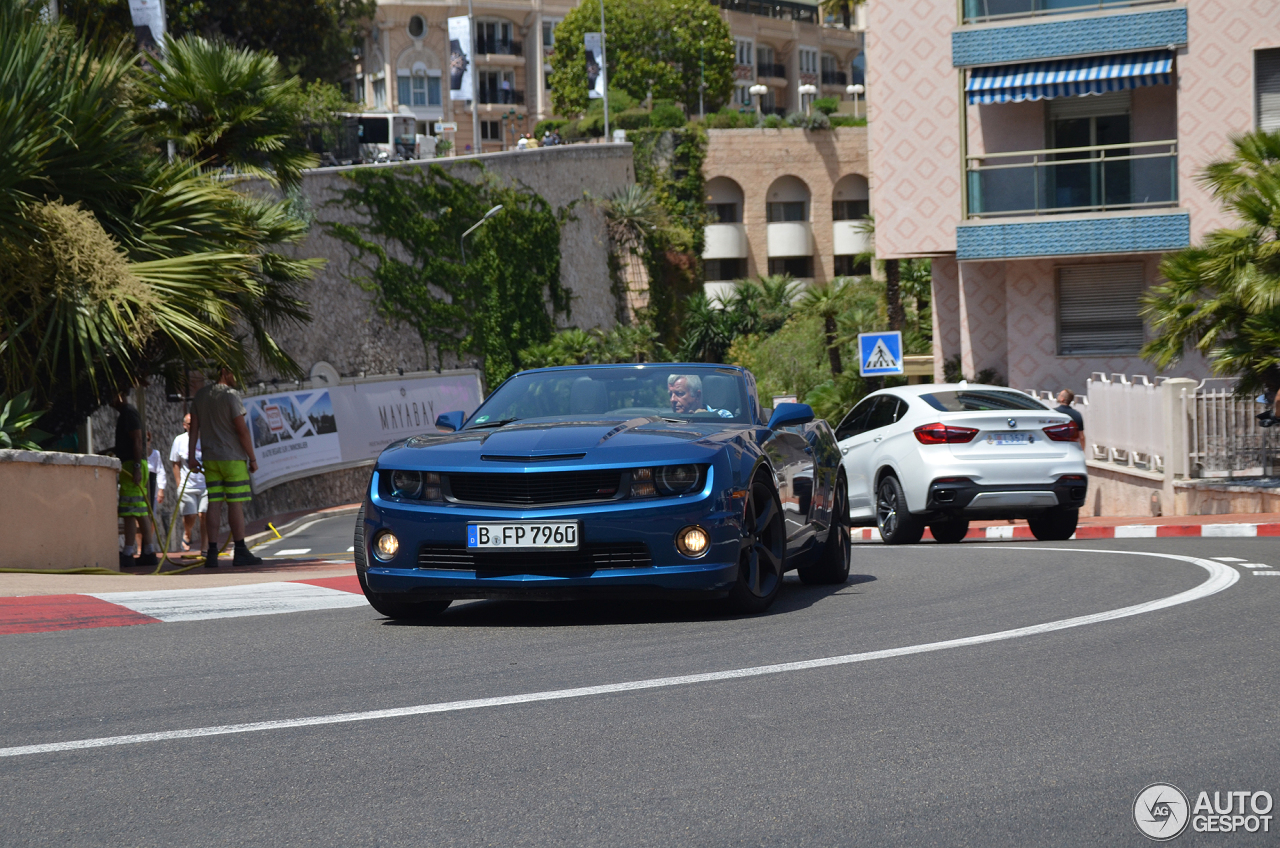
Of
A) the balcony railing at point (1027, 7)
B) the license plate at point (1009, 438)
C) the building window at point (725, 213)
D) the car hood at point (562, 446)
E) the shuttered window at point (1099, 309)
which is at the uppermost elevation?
the building window at point (725, 213)

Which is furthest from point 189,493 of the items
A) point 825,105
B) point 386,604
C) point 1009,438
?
point 825,105

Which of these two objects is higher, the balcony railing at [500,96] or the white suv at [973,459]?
the balcony railing at [500,96]

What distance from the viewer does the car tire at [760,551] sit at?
761 cm

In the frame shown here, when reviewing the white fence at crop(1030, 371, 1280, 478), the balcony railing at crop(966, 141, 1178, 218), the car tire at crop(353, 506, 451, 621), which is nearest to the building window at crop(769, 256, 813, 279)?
the balcony railing at crop(966, 141, 1178, 218)

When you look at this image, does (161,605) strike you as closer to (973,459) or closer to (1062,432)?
(973,459)

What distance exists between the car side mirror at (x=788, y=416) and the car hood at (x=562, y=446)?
1.76 feet

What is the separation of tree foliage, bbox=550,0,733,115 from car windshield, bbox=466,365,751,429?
268 ft

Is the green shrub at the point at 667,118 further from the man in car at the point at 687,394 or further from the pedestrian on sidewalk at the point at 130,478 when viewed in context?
the man in car at the point at 687,394

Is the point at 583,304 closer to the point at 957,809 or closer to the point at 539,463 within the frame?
the point at 539,463

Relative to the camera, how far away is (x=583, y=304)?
177ft

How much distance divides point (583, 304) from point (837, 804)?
164 feet

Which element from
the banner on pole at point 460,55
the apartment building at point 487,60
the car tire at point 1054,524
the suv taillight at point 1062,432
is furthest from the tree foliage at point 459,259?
the apartment building at point 487,60

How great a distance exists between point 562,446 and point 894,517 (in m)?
8.23

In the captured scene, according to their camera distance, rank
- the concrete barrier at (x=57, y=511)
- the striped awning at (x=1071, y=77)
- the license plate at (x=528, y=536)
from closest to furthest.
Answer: the license plate at (x=528, y=536) < the concrete barrier at (x=57, y=511) < the striped awning at (x=1071, y=77)
